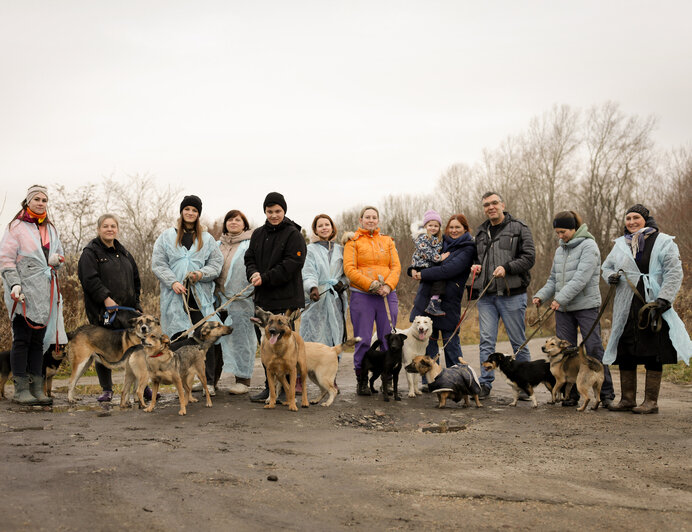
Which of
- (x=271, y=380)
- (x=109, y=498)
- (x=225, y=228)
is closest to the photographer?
(x=109, y=498)

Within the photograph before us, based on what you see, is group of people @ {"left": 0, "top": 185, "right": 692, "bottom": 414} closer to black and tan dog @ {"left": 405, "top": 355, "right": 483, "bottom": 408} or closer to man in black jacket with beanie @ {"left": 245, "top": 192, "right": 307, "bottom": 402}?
man in black jacket with beanie @ {"left": 245, "top": 192, "right": 307, "bottom": 402}

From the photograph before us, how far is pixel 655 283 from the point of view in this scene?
7180mm

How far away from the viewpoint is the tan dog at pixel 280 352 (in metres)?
7.07

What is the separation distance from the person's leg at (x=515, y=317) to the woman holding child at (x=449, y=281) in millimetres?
646

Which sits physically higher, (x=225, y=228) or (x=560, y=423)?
(x=225, y=228)

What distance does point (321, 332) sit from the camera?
28.1ft

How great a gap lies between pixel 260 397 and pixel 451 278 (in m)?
2.97

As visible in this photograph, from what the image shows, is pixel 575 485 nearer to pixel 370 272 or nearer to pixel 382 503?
pixel 382 503

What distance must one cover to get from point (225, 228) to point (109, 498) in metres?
5.57

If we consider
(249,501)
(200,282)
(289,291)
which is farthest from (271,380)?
(249,501)

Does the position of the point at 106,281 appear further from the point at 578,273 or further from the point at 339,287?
the point at 578,273

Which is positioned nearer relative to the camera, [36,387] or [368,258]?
[36,387]

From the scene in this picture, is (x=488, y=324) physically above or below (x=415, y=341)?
above

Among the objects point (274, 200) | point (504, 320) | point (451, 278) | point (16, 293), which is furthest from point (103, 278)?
point (504, 320)
